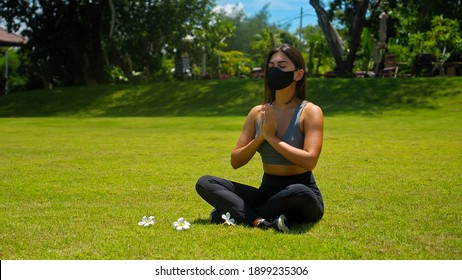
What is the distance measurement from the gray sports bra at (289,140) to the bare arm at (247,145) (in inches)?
4.0

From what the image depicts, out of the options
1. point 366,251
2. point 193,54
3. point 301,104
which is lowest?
point 193,54

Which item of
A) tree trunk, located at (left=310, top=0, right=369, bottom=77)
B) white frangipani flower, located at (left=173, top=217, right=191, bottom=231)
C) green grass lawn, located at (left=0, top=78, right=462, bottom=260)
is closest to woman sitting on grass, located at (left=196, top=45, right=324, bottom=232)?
green grass lawn, located at (left=0, top=78, right=462, bottom=260)

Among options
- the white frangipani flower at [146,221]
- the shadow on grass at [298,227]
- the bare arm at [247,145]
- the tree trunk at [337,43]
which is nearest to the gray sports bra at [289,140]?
the bare arm at [247,145]

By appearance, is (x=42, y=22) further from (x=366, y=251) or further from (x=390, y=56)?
(x=366, y=251)

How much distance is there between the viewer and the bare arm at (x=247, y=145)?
593 cm

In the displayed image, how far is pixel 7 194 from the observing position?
7.77 metres

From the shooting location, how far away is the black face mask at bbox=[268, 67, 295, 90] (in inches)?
235

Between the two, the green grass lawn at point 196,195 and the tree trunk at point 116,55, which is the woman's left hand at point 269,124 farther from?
the tree trunk at point 116,55

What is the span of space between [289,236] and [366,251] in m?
0.69

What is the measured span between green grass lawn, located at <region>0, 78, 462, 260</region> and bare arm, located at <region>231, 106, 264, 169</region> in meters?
0.67

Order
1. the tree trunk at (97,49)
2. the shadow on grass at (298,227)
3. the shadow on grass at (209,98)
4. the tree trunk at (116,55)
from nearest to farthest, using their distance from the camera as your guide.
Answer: the shadow on grass at (298,227)
the shadow on grass at (209,98)
the tree trunk at (97,49)
the tree trunk at (116,55)

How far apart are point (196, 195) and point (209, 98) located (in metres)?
25.8

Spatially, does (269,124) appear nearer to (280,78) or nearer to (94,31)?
(280,78)

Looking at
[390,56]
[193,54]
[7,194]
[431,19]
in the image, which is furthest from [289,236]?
[193,54]
